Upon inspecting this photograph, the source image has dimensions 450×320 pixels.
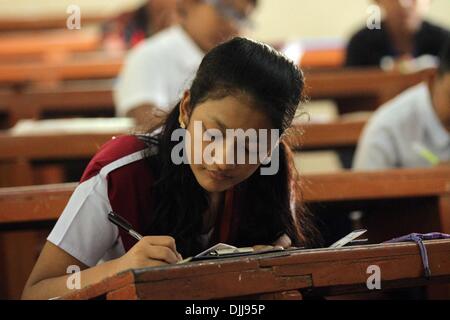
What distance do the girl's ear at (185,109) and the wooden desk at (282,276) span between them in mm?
375

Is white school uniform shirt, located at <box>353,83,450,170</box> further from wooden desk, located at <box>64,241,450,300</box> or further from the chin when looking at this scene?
wooden desk, located at <box>64,241,450,300</box>

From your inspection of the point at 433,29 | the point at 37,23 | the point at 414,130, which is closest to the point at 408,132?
the point at 414,130

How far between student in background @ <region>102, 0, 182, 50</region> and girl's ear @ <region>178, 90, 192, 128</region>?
108 inches

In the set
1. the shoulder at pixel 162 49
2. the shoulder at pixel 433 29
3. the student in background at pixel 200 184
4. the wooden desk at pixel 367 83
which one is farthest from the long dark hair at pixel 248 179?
the shoulder at pixel 433 29

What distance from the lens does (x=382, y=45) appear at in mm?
4102

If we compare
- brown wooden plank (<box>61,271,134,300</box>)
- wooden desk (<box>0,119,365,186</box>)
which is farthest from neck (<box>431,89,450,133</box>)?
brown wooden plank (<box>61,271,134,300</box>)

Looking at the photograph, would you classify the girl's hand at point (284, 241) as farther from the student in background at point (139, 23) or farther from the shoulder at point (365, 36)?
the student in background at point (139, 23)

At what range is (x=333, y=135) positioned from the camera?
2.87 m

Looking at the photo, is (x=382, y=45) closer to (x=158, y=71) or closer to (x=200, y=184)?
(x=158, y=71)

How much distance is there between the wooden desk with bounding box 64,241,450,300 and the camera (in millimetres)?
1172

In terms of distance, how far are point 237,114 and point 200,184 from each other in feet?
0.49

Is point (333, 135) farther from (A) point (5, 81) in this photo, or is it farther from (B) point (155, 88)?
(A) point (5, 81)

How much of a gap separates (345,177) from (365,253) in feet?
2.51
